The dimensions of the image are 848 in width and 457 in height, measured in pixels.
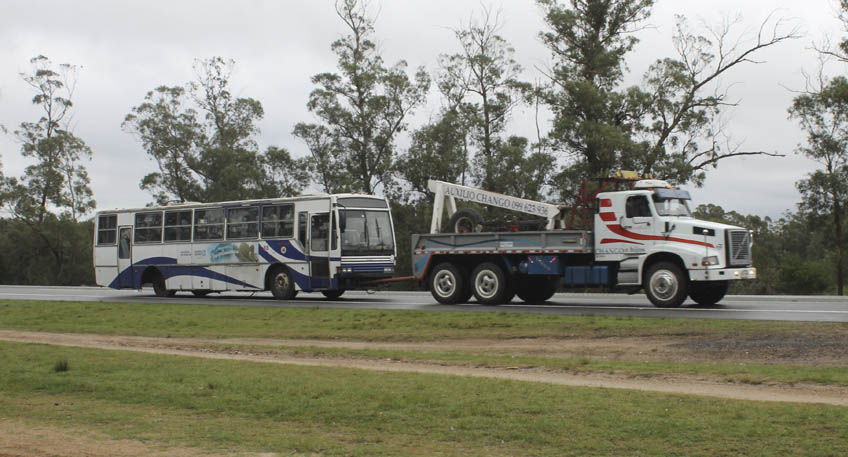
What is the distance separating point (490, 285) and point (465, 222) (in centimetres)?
212

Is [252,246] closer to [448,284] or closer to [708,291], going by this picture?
[448,284]

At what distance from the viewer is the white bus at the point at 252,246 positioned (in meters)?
26.4

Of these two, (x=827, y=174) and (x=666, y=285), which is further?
(x=827, y=174)

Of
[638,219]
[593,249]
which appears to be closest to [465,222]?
[593,249]

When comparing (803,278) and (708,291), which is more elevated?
(803,278)

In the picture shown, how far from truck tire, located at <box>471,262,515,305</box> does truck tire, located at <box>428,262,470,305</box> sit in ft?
1.47

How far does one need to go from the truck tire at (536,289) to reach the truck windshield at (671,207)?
157 inches

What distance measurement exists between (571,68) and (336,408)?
41.6 meters

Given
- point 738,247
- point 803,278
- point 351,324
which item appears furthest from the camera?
point 803,278

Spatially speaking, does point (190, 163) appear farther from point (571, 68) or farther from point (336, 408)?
point (336, 408)

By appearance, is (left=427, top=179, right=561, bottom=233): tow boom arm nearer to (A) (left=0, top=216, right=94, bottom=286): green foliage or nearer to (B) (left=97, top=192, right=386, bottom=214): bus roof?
(B) (left=97, top=192, right=386, bottom=214): bus roof

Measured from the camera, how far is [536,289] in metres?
24.0

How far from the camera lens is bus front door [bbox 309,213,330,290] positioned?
26.3 meters

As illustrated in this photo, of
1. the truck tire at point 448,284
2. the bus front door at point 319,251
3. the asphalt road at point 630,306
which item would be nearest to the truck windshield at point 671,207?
the asphalt road at point 630,306
